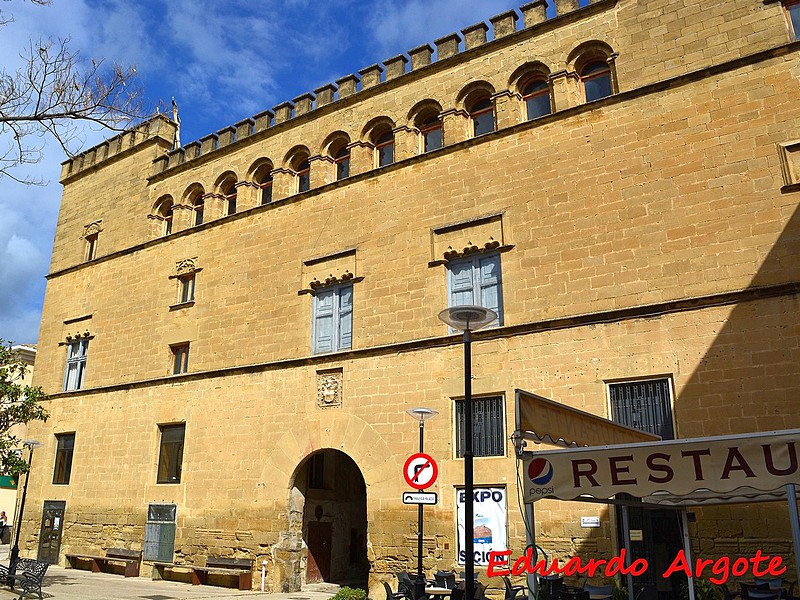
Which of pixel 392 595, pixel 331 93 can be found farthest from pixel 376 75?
pixel 392 595

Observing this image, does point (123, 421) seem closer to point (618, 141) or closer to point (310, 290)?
point (310, 290)

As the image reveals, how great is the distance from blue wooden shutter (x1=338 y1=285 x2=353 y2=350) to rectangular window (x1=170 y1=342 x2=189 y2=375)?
5309 mm

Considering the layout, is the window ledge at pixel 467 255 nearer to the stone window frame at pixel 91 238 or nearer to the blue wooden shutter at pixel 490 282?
the blue wooden shutter at pixel 490 282

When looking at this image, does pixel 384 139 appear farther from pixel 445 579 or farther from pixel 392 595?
pixel 392 595

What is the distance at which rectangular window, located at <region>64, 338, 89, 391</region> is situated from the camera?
885 inches

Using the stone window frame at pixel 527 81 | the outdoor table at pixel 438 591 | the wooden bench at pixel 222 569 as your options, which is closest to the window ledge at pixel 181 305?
the wooden bench at pixel 222 569

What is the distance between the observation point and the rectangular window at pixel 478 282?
14.8 metres

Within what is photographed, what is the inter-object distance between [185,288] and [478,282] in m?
9.77

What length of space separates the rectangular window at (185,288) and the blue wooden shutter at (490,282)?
9383 millimetres

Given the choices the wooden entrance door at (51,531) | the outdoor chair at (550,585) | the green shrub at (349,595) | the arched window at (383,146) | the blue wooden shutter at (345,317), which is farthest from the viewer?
the wooden entrance door at (51,531)

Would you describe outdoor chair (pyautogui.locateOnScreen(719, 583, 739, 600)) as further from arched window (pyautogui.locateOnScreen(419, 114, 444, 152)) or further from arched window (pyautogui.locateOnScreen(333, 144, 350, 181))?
arched window (pyautogui.locateOnScreen(333, 144, 350, 181))

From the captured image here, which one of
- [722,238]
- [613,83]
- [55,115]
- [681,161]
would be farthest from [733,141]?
[55,115]

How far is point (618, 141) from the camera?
46.4 feet

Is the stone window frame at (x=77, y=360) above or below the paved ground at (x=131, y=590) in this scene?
above
